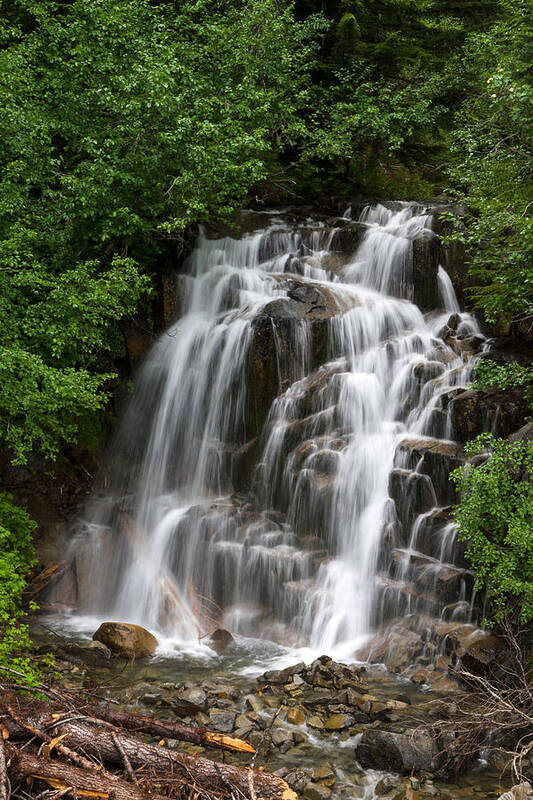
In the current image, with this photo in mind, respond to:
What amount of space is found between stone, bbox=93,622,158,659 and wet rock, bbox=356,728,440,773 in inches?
157

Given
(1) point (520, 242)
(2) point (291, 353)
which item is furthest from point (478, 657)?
(2) point (291, 353)

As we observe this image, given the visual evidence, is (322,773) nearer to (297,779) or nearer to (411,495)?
(297,779)

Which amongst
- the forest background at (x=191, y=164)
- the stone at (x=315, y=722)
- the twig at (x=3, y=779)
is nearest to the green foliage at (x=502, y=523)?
the forest background at (x=191, y=164)

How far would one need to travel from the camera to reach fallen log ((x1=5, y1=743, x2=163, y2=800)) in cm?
440

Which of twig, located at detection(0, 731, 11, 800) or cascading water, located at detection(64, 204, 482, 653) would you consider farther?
cascading water, located at detection(64, 204, 482, 653)

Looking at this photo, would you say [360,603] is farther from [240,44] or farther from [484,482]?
[240,44]

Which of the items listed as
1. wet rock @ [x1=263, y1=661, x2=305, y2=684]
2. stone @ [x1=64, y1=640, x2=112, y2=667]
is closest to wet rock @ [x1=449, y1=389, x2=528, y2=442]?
wet rock @ [x1=263, y1=661, x2=305, y2=684]

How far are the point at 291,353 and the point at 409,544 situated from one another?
459 cm

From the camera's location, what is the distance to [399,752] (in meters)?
Answer: 6.36

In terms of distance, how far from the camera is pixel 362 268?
15.6 metres

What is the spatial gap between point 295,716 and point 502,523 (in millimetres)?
3392

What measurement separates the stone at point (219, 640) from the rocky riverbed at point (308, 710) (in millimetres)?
128

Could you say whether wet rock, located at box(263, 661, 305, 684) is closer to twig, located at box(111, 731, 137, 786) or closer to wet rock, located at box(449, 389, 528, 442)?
twig, located at box(111, 731, 137, 786)

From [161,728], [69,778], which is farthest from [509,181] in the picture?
[69,778]
